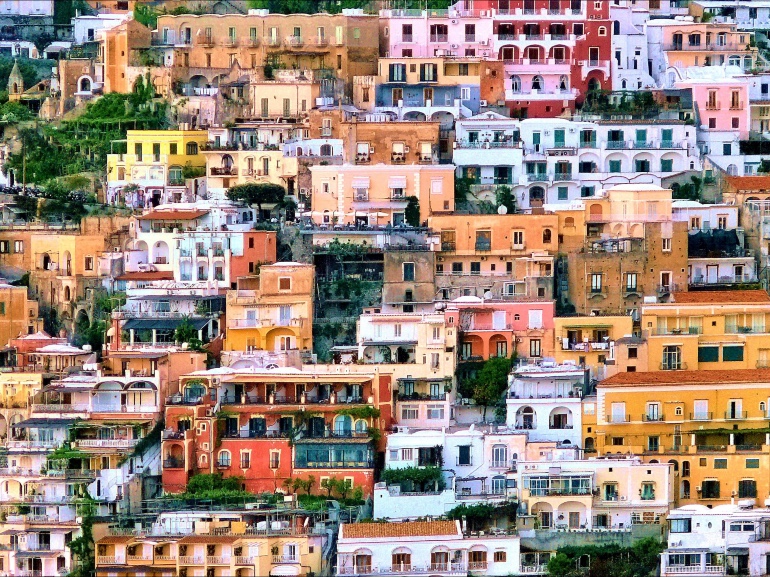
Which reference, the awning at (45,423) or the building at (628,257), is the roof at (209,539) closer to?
the awning at (45,423)

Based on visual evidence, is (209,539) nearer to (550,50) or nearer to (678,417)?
(678,417)

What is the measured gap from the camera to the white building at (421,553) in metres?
78.9

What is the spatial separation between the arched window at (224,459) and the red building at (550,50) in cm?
2009

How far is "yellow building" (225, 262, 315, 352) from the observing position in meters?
87.8

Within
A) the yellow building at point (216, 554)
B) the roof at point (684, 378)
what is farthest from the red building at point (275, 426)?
the roof at point (684, 378)

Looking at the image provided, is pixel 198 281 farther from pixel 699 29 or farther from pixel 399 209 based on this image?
pixel 699 29

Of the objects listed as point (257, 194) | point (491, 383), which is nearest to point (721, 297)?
point (491, 383)

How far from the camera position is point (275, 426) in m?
83.8

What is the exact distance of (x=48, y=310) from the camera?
9138 centimetres

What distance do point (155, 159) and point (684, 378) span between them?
19.6 meters

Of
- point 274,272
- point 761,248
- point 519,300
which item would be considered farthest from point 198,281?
point 761,248

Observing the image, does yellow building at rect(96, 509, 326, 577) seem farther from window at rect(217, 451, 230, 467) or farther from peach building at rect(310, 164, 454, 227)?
peach building at rect(310, 164, 454, 227)

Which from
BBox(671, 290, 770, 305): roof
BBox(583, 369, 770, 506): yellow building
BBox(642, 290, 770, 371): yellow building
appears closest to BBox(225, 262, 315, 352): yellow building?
BBox(583, 369, 770, 506): yellow building

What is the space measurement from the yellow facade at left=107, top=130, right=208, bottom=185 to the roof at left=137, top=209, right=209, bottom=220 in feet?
12.9
